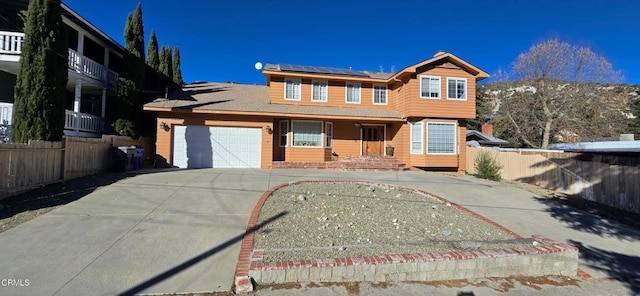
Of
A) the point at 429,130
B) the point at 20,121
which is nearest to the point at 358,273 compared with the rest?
the point at 20,121

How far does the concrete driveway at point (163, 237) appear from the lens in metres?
3.99

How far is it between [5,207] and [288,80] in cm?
1249

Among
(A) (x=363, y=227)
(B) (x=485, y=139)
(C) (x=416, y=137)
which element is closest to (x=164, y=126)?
(A) (x=363, y=227)

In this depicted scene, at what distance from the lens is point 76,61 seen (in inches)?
508

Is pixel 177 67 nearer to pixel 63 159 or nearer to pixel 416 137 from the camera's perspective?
pixel 63 159

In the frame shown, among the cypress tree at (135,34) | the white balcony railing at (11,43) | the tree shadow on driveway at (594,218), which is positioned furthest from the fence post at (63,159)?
the tree shadow on driveway at (594,218)

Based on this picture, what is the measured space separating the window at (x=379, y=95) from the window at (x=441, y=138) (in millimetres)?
3149

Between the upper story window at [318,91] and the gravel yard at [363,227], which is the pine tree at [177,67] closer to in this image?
the upper story window at [318,91]

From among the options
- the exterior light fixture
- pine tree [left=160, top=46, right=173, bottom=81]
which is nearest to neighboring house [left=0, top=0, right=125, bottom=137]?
the exterior light fixture

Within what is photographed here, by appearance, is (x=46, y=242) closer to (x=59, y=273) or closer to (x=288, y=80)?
(x=59, y=273)

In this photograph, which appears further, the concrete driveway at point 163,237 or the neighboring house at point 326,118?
the neighboring house at point 326,118

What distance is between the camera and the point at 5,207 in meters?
6.48

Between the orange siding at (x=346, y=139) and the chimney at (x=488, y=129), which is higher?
the chimney at (x=488, y=129)

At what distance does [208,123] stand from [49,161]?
22.3 feet
